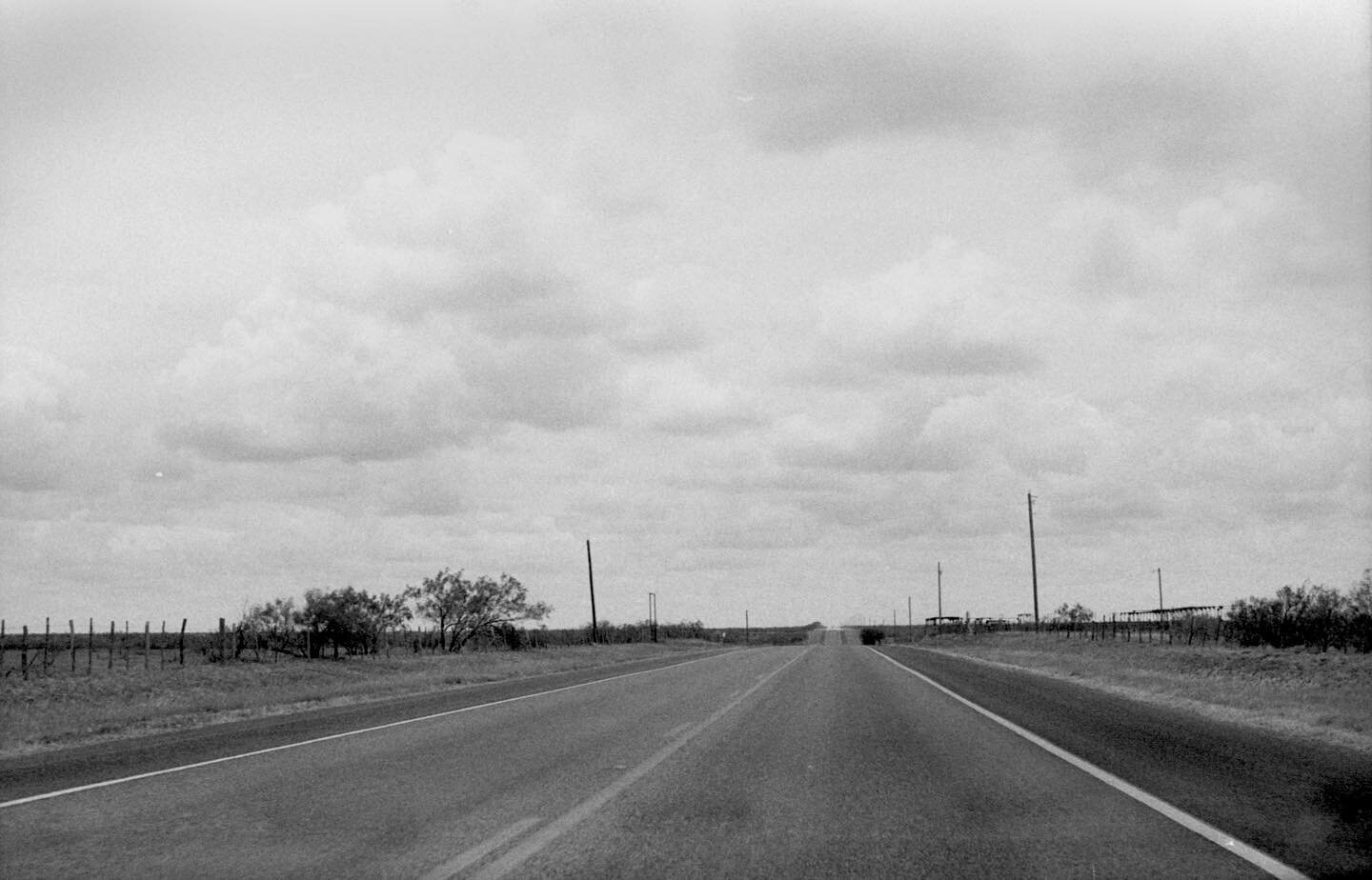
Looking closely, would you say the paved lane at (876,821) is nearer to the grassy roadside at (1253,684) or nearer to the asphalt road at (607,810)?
the asphalt road at (607,810)

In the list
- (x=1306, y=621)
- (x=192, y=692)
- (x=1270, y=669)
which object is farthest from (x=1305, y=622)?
(x=192, y=692)

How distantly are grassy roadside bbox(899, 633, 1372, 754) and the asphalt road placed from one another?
14.6 feet

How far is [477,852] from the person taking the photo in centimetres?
698

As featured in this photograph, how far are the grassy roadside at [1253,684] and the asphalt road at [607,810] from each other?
4.44 metres

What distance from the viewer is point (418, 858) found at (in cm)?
689

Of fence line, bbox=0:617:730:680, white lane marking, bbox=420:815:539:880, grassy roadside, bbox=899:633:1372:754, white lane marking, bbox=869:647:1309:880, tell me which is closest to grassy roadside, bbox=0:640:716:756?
fence line, bbox=0:617:730:680

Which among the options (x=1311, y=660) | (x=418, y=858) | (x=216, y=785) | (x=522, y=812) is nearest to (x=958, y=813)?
(x=522, y=812)

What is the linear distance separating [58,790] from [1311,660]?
→ 3537cm

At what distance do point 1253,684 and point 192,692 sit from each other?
26.5m

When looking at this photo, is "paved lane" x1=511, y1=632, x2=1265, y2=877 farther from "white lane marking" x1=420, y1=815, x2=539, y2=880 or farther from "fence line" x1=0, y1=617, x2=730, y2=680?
"fence line" x1=0, y1=617, x2=730, y2=680

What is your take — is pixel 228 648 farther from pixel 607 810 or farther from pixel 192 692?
pixel 607 810

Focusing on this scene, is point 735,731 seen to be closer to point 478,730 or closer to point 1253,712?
point 478,730

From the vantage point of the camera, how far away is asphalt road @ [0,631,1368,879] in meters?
6.79

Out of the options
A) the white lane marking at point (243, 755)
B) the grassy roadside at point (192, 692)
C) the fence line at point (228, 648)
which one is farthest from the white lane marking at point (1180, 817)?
the fence line at point (228, 648)
